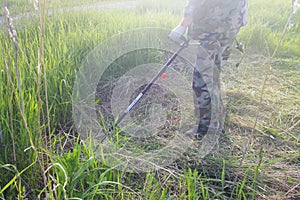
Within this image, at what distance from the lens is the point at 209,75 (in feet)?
4.89

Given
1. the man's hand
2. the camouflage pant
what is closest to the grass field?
the camouflage pant

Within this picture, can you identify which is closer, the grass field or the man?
the grass field

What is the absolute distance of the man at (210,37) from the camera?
136 centimetres

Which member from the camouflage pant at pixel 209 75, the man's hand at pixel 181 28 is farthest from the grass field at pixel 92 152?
the man's hand at pixel 181 28

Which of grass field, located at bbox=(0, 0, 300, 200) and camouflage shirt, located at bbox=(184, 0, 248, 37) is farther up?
camouflage shirt, located at bbox=(184, 0, 248, 37)

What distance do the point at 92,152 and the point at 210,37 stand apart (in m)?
0.80

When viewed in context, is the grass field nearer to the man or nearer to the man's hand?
the man

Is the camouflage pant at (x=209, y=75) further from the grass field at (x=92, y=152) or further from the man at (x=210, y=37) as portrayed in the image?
the grass field at (x=92, y=152)

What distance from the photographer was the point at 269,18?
13.5ft

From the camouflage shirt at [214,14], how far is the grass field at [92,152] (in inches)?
9.8

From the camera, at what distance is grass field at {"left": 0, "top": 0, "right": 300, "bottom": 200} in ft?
3.23

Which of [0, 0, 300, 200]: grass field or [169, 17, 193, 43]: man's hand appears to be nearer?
[0, 0, 300, 200]: grass field

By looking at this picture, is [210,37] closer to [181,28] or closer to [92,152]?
[181,28]

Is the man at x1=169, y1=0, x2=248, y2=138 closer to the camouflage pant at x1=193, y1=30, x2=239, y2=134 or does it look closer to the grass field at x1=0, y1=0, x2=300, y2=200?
the camouflage pant at x1=193, y1=30, x2=239, y2=134
